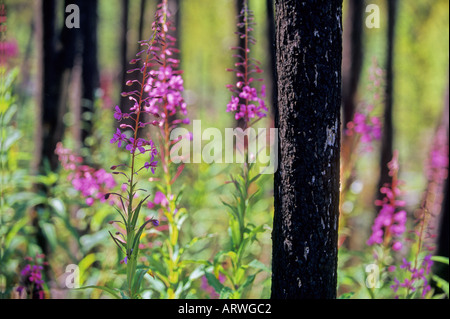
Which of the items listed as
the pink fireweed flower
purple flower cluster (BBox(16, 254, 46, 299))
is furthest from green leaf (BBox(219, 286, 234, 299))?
the pink fireweed flower

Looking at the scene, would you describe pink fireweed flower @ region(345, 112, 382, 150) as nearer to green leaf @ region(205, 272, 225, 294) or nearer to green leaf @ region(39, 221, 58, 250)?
green leaf @ region(205, 272, 225, 294)

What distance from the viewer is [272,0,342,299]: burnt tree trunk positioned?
7.18 ft

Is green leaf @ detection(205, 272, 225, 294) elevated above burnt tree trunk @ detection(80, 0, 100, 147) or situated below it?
below

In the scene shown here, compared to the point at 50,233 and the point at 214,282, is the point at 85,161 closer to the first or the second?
the point at 50,233

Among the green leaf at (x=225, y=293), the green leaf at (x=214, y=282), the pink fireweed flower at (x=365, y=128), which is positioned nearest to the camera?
the green leaf at (x=225, y=293)

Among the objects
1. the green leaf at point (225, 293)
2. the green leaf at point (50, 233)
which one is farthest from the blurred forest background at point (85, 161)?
the green leaf at point (225, 293)

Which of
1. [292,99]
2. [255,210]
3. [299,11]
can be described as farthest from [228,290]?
[255,210]

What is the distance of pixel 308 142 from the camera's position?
2205 millimetres

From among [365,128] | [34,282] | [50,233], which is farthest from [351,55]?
[34,282]

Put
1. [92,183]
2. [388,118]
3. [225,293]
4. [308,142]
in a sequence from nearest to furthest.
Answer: [308,142] → [225,293] → [92,183] → [388,118]

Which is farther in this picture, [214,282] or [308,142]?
[214,282]

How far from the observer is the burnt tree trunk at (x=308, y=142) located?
2.19 meters

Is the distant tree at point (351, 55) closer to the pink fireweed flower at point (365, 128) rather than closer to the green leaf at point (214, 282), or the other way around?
the pink fireweed flower at point (365, 128)

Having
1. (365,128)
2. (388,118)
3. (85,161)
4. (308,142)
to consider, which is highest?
(388,118)
